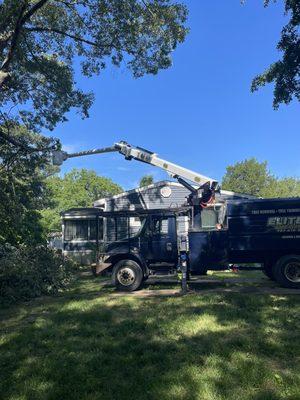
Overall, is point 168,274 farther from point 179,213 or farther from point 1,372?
point 1,372

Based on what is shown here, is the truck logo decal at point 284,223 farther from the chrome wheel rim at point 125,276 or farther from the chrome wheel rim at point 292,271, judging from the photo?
the chrome wheel rim at point 125,276

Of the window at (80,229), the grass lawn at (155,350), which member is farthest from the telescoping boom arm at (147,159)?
the window at (80,229)

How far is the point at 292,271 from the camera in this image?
11.5 metres

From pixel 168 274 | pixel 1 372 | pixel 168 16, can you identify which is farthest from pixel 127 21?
pixel 1 372

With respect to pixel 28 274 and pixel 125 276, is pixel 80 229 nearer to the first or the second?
pixel 28 274

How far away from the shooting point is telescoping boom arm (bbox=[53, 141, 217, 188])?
44.9ft

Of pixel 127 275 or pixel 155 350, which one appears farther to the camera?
pixel 127 275

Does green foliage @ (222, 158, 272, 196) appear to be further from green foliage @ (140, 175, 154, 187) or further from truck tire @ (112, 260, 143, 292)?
truck tire @ (112, 260, 143, 292)

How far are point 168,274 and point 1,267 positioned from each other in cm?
550

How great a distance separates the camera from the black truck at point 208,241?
11578mm

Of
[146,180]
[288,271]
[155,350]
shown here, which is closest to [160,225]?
[288,271]

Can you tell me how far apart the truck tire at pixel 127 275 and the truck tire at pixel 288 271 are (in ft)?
13.9

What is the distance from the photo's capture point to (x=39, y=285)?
41.4 ft

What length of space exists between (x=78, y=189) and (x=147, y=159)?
43307mm
